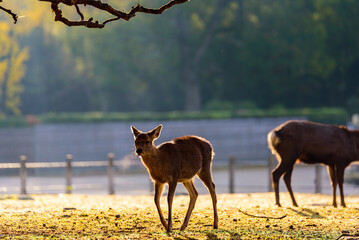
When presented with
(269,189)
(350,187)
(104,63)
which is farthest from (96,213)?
(104,63)

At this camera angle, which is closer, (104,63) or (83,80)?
(104,63)

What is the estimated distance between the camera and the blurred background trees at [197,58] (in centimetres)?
4375

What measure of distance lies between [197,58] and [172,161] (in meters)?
33.8

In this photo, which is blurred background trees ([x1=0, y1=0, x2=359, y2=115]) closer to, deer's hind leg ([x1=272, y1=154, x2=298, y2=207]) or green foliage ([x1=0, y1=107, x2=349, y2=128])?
green foliage ([x1=0, y1=107, x2=349, y2=128])

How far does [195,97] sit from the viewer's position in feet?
148

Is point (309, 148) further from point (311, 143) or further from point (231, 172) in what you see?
point (231, 172)

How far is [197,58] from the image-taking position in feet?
146

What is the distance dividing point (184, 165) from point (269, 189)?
12.1m

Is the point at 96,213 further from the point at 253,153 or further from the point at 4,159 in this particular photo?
the point at 253,153

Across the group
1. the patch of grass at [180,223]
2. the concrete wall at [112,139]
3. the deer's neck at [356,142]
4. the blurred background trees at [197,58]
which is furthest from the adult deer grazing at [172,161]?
the blurred background trees at [197,58]

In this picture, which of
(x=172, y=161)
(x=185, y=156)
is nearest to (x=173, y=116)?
(x=185, y=156)

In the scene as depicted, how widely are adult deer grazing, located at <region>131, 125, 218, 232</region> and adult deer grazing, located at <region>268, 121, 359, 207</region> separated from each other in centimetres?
485

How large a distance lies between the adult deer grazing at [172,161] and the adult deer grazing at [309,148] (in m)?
4.85

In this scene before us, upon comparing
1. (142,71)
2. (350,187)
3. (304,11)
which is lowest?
(350,187)
